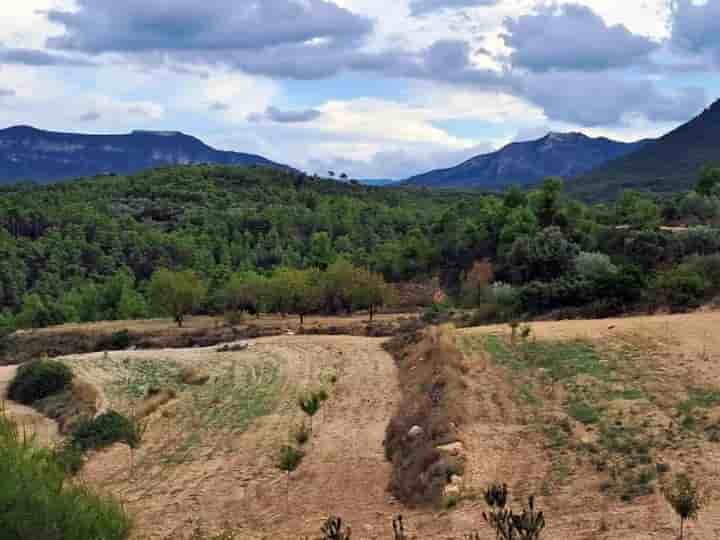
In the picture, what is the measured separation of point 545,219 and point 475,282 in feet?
25.3

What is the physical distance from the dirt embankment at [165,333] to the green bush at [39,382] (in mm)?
13143

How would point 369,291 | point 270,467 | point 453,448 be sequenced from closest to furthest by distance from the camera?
point 453,448
point 270,467
point 369,291

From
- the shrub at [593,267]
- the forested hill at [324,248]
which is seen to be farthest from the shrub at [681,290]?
the shrub at [593,267]

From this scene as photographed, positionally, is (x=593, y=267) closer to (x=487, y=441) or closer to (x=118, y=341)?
(x=487, y=441)

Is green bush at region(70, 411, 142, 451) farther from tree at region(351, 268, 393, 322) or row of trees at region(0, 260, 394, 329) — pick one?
tree at region(351, 268, 393, 322)

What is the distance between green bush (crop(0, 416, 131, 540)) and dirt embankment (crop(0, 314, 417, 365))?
3136 cm

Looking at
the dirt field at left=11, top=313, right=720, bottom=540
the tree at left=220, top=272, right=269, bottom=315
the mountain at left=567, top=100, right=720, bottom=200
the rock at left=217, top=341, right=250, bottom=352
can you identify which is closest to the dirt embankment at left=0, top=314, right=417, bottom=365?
the tree at left=220, top=272, right=269, bottom=315

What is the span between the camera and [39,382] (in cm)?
3198

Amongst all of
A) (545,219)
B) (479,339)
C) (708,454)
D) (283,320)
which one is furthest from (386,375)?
(545,219)

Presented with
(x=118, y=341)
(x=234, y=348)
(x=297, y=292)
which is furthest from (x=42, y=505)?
(x=297, y=292)

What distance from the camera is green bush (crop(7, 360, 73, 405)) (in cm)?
3184

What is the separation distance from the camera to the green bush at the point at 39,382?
3184 centimetres

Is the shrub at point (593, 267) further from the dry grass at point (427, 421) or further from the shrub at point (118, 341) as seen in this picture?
the shrub at point (118, 341)

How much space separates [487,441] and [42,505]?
9.79 meters
